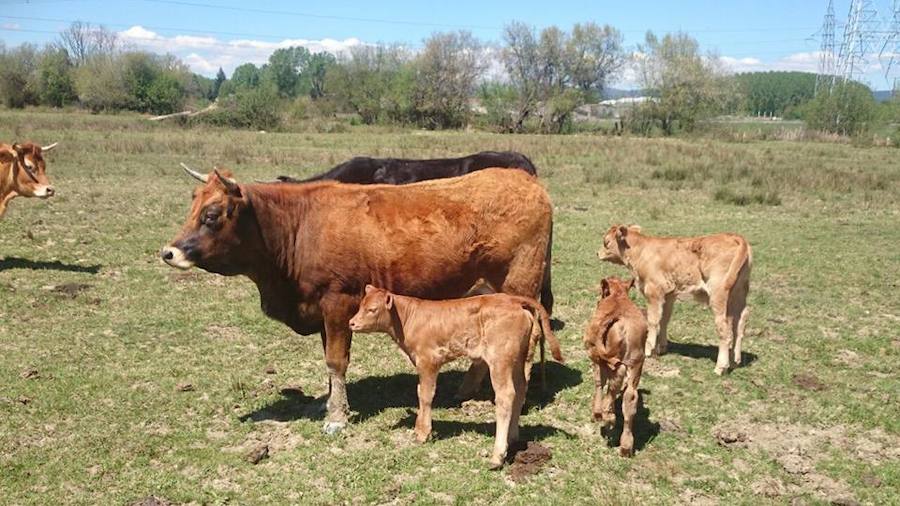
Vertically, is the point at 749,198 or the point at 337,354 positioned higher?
the point at 749,198

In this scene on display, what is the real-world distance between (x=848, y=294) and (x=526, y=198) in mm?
6522

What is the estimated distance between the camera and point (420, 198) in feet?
22.1

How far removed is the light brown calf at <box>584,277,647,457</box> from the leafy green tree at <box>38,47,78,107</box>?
7535cm

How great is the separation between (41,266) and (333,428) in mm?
7665

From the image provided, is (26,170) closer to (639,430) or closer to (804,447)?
(639,430)

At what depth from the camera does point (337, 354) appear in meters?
6.43

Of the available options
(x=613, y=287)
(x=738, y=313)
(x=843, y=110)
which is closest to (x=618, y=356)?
(x=613, y=287)

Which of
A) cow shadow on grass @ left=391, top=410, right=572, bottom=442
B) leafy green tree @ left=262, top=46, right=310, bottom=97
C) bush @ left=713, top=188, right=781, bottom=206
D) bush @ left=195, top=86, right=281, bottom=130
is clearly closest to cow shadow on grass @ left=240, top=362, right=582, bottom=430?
cow shadow on grass @ left=391, top=410, right=572, bottom=442

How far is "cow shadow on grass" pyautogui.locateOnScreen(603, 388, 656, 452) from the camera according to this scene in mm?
6156

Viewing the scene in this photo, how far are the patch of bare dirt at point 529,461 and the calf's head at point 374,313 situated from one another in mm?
1550

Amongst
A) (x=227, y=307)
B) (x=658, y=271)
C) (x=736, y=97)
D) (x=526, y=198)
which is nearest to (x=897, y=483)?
(x=658, y=271)

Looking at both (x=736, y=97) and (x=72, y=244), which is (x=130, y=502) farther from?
(x=736, y=97)

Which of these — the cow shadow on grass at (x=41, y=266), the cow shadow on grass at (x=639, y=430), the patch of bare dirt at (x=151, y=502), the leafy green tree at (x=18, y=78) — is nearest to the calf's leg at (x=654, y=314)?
the cow shadow on grass at (x=639, y=430)

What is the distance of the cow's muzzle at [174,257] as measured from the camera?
5820mm
